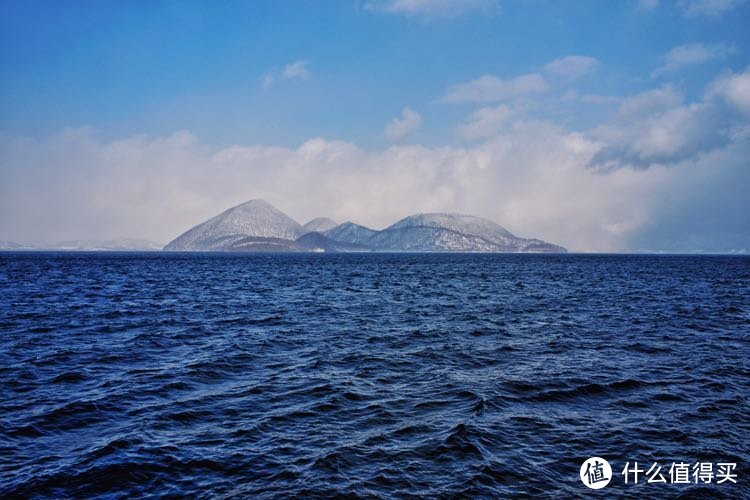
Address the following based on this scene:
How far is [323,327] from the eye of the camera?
34875mm

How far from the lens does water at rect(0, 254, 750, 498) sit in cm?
1205

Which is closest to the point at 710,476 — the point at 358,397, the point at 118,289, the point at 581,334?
the point at 358,397

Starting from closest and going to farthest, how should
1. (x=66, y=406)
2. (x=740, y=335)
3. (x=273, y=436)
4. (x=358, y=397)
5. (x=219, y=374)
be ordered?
(x=273, y=436) → (x=66, y=406) → (x=358, y=397) → (x=219, y=374) → (x=740, y=335)

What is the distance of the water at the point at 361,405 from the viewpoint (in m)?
12.1

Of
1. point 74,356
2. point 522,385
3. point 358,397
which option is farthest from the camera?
point 74,356

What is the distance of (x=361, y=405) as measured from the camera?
1752cm

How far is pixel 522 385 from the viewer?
66.3ft

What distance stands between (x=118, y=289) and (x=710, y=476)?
6873cm

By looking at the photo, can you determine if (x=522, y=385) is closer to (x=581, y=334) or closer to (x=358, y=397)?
(x=358, y=397)

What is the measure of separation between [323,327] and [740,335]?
29.7 meters

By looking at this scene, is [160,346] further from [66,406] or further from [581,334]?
[581,334]

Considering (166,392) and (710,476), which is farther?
(166,392)

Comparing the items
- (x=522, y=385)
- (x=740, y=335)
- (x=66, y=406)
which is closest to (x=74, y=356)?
(x=66, y=406)

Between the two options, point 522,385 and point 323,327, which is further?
point 323,327
